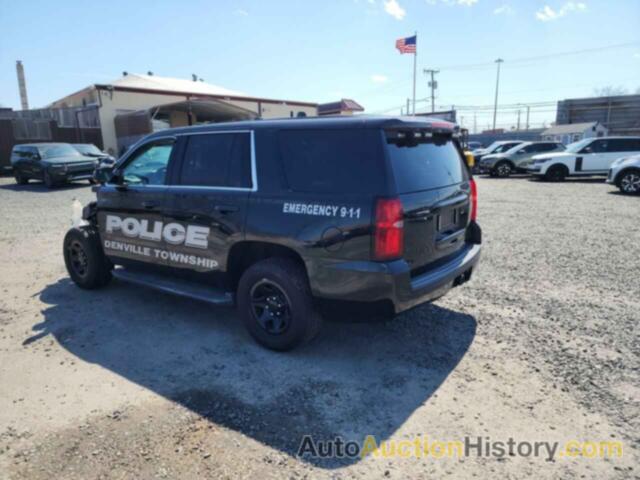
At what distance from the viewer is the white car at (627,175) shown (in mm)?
12409

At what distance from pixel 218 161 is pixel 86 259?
2.50 m

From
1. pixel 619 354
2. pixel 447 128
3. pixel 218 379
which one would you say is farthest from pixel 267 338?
pixel 619 354

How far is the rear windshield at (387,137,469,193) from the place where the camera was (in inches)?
122

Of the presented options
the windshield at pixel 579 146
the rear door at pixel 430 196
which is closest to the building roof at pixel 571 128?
the windshield at pixel 579 146

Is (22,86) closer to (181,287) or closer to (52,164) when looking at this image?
(52,164)

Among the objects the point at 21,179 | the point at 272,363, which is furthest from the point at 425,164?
the point at 21,179

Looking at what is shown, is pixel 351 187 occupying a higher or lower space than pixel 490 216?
higher

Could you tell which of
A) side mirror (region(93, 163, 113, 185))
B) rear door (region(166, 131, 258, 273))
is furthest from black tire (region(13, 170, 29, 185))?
rear door (region(166, 131, 258, 273))

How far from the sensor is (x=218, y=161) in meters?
3.92

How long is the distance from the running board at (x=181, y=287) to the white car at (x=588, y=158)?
16.7 meters

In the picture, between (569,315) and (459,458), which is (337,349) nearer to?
(459,458)

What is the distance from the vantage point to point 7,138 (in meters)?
25.8

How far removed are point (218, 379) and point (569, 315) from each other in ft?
11.2

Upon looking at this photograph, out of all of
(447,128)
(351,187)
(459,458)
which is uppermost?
(447,128)
